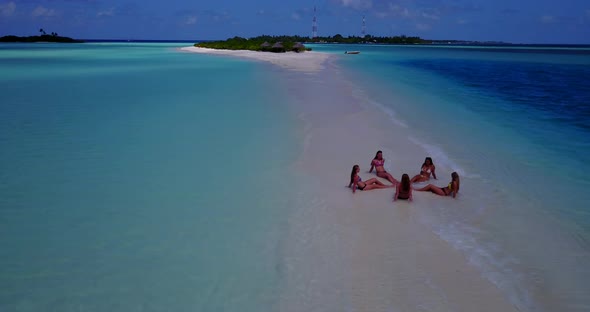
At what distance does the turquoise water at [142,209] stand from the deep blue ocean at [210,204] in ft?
0.08

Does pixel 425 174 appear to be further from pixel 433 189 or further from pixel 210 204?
pixel 210 204

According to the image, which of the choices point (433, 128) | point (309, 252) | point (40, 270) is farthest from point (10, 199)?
point (433, 128)

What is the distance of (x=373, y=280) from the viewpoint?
16.8 ft

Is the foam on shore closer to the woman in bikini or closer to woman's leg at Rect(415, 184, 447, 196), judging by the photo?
the woman in bikini

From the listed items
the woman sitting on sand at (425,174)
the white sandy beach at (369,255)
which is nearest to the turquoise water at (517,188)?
the white sandy beach at (369,255)

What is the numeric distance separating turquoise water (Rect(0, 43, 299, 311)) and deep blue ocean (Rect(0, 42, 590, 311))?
0.08 feet

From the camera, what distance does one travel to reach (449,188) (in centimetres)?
770

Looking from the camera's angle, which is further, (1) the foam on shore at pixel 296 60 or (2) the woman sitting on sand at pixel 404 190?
(1) the foam on shore at pixel 296 60

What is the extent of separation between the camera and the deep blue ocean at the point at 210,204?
508 cm

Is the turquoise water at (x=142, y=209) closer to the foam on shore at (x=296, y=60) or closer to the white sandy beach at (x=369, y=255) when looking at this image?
the white sandy beach at (x=369, y=255)

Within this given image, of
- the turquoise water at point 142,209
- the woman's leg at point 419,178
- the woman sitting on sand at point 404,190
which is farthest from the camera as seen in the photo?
the woman's leg at point 419,178

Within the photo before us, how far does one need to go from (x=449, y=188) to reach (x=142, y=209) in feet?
17.7

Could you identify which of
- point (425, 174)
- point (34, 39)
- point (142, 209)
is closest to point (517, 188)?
point (425, 174)

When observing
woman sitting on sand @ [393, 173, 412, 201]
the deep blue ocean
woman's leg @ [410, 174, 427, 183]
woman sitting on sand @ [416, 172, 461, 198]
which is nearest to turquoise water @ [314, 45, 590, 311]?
the deep blue ocean
